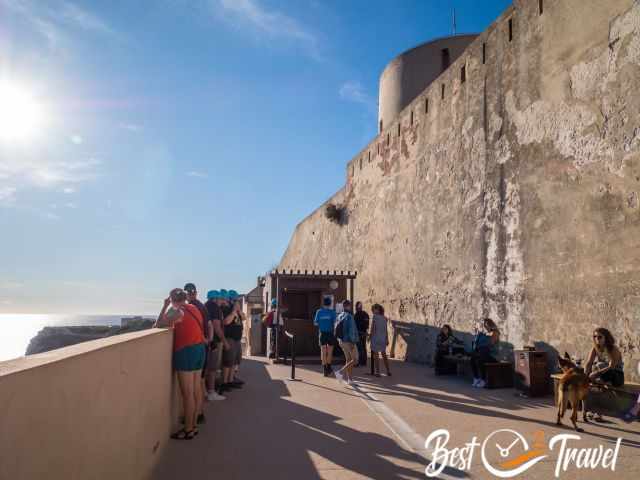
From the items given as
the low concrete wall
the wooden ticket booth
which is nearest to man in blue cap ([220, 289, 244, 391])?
the low concrete wall

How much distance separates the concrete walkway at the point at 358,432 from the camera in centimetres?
391

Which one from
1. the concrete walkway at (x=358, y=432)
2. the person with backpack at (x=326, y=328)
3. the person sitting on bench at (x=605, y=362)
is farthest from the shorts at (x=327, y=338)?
the person sitting on bench at (x=605, y=362)

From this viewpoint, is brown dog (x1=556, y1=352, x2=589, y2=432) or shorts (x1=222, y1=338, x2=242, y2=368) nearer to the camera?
brown dog (x1=556, y1=352, x2=589, y2=432)

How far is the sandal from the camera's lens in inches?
189

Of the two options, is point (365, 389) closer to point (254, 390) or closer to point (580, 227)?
point (254, 390)

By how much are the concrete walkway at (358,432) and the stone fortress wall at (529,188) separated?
1670 millimetres

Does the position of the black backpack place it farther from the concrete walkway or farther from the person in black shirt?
the person in black shirt

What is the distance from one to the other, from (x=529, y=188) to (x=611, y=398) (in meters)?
3.97

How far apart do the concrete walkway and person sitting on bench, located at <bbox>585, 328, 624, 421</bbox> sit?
55 centimetres

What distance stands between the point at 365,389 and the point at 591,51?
6271 millimetres

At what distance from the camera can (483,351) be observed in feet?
27.9

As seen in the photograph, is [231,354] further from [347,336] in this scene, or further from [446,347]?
[446,347]

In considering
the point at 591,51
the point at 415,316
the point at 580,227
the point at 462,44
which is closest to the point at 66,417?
the point at 580,227

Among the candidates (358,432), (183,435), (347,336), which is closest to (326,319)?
(347,336)
